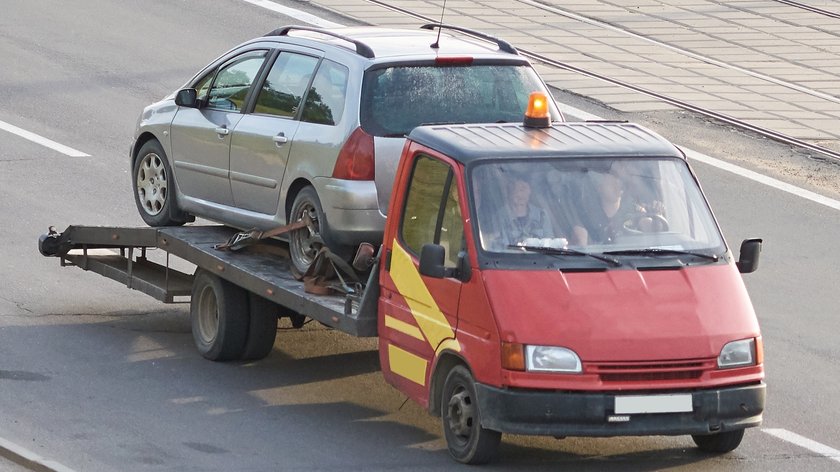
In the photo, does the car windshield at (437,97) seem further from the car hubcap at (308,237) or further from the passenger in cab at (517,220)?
the passenger in cab at (517,220)

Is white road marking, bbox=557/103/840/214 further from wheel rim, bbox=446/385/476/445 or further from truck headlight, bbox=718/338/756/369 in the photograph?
wheel rim, bbox=446/385/476/445

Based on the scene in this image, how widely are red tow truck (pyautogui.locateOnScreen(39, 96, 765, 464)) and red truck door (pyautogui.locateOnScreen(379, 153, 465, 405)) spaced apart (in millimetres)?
11

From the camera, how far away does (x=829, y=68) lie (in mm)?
20922

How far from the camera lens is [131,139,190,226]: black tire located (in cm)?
1228

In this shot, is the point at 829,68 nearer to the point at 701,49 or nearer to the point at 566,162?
the point at 701,49

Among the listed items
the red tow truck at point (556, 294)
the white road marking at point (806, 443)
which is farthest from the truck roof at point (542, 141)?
the white road marking at point (806, 443)

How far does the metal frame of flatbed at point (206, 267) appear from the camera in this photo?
9836 mm

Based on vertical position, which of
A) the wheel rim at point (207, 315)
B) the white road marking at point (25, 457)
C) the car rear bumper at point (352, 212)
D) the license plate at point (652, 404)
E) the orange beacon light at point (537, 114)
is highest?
the orange beacon light at point (537, 114)

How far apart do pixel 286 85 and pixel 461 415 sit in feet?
10.4

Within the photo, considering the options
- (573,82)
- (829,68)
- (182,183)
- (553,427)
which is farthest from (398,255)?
(829,68)

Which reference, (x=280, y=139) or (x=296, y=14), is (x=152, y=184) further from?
(x=296, y=14)

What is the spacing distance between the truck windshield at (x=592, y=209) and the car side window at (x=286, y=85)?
87.5 inches

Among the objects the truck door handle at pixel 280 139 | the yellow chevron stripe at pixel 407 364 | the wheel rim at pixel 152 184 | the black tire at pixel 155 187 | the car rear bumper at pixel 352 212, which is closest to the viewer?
the yellow chevron stripe at pixel 407 364

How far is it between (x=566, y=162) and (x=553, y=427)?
1.59 m
